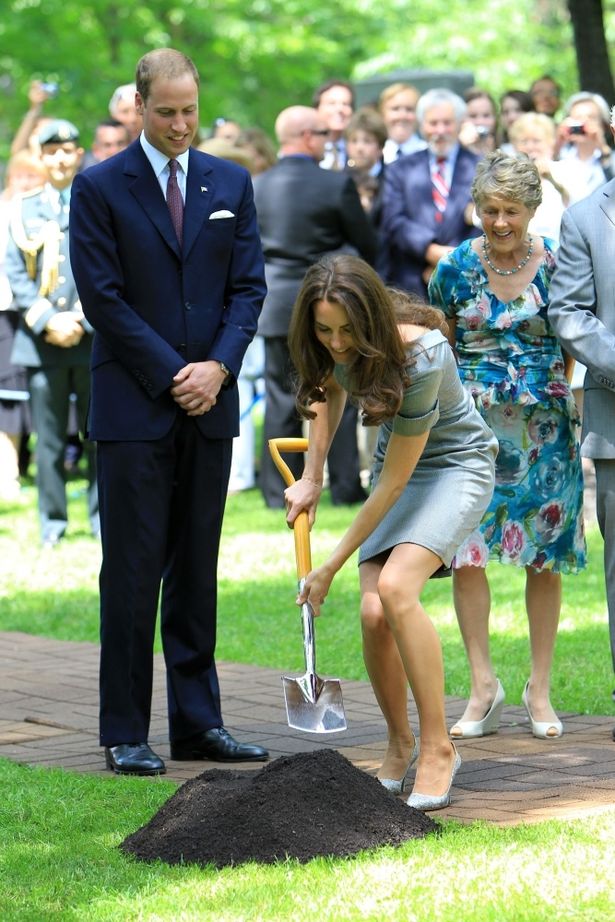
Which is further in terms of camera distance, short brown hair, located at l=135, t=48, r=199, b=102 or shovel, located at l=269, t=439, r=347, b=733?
short brown hair, located at l=135, t=48, r=199, b=102

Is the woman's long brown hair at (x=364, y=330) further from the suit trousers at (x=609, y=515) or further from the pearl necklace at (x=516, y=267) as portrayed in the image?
the suit trousers at (x=609, y=515)

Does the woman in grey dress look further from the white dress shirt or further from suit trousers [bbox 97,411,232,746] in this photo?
the white dress shirt

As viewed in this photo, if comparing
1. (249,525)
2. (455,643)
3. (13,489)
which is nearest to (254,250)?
(455,643)

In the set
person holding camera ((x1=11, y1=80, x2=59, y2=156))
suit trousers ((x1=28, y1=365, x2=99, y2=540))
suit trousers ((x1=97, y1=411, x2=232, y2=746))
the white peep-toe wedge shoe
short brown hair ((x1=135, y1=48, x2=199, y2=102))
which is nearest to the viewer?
short brown hair ((x1=135, y1=48, x2=199, y2=102))

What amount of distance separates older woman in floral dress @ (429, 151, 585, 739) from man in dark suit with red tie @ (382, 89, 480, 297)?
5365 millimetres

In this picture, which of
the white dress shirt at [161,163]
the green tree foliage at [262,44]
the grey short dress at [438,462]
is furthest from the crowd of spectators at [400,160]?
the green tree foliage at [262,44]

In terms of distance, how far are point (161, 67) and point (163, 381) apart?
3.52 ft

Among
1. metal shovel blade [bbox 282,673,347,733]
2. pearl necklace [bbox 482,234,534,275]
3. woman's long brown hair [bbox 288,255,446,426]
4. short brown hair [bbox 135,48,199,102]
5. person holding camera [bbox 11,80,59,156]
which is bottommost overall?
metal shovel blade [bbox 282,673,347,733]

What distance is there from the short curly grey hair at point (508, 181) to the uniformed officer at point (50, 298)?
5.13 meters

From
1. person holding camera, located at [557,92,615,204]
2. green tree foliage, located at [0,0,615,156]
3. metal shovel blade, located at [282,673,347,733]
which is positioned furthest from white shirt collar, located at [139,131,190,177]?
green tree foliage, located at [0,0,615,156]

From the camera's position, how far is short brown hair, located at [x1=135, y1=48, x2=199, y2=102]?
5887 mm

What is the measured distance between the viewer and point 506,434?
259 inches

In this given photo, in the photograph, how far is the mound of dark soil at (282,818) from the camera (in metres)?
4.77

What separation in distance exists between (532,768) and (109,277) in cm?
225
